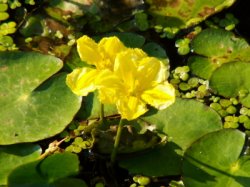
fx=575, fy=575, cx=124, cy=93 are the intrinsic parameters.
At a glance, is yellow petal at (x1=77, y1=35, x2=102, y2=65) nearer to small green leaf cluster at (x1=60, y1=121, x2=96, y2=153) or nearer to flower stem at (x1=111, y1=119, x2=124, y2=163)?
flower stem at (x1=111, y1=119, x2=124, y2=163)

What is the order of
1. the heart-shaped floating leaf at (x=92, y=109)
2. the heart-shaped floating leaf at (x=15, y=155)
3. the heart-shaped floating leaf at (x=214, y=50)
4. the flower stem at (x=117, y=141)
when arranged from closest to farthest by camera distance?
the flower stem at (x=117, y=141) < the heart-shaped floating leaf at (x=15, y=155) < the heart-shaped floating leaf at (x=92, y=109) < the heart-shaped floating leaf at (x=214, y=50)

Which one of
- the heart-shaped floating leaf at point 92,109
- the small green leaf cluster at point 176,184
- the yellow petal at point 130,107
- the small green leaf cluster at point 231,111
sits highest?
the yellow petal at point 130,107

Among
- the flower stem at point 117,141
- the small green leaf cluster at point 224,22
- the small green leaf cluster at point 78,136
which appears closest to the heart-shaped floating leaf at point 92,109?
the small green leaf cluster at point 78,136

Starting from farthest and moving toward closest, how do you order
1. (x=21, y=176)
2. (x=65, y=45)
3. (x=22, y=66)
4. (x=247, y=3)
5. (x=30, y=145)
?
(x=247, y=3), (x=65, y=45), (x=22, y=66), (x=30, y=145), (x=21, y=176)

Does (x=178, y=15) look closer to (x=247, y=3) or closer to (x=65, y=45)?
(x=247, y=3)

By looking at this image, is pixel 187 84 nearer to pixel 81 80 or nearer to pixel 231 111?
pixel 231 111

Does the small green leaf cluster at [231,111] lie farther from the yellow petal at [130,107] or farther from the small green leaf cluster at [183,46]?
the yellow petal at [130,107]

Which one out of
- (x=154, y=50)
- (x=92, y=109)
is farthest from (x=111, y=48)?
(x=154, y=50)

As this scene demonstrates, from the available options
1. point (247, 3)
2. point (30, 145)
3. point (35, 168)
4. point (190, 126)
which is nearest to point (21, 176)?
point (35, 168)
